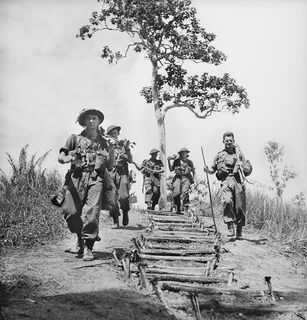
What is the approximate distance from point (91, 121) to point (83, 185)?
103cm

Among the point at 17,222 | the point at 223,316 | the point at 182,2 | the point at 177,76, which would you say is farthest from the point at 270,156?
the point at 223,316

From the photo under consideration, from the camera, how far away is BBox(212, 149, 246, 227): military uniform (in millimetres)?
8406

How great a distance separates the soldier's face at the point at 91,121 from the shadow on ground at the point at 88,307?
9.14 feet

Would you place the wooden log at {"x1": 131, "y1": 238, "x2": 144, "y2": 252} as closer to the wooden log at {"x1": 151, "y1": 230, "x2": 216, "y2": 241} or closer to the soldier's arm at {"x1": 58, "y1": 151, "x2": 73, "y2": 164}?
the wooden log at {"x1": 151, "y1": 230, "x2": 216, "y2": 241}

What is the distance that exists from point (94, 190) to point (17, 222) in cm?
225

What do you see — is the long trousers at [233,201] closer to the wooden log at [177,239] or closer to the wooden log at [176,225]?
the wooden log at [177,239]

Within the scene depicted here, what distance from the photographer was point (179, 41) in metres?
18.1

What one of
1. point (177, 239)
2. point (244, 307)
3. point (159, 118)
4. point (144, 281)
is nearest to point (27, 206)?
point (177, 239)

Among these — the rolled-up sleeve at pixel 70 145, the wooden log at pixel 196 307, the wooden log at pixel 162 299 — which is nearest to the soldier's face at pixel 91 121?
the rolled-up sleeve at pixel 70 145

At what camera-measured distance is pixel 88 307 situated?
3.67 m

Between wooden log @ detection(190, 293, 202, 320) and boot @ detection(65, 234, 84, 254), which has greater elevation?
boot @ detection(65, 234, 84, 254)

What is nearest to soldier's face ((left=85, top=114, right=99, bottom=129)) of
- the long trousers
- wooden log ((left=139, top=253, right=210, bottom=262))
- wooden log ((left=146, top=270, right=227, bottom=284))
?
wooden log ((left=139, top=253, right=210, bottom=262))

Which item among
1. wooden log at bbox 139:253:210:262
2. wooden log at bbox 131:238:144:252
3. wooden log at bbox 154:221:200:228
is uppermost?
wooden log at bbox 154:221:200:228

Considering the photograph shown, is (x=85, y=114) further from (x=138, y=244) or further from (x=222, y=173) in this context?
(x=222, y=173)
